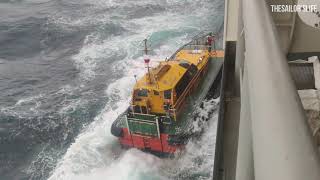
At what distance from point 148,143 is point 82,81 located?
922 centimetres

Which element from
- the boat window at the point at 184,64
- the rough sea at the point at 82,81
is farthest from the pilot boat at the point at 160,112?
the rough sea at the point at 82,81

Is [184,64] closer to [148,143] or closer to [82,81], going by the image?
[148,143]

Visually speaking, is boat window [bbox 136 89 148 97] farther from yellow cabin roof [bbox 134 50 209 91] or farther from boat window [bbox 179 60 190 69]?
boat window [bbox 179 60 190 69]

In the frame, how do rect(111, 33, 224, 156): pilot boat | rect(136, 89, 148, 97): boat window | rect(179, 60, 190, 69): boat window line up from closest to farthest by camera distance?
rect(111, 33, 224, 156): pilot boat → rect(136, 89, 148, 97): boat window → rect(179, 60, 190, 69): boat window

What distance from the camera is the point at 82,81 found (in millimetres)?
22562

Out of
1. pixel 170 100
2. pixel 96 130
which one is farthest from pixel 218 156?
pixel 96 130

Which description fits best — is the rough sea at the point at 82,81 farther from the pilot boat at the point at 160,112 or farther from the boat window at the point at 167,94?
the boat window at the point at 167,94

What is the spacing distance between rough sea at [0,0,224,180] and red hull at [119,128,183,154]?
1.27 feet

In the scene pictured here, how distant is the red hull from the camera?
14.3 m

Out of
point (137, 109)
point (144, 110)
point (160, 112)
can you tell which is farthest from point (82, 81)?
point (160, 112)

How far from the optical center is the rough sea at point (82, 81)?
15.0 m

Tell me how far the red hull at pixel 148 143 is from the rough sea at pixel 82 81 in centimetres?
39

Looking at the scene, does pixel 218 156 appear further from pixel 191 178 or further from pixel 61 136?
pixel 61 136

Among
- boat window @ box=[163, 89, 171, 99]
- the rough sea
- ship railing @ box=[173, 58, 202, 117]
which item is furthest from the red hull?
boat window @ box=[163, 89, 171, 99]
